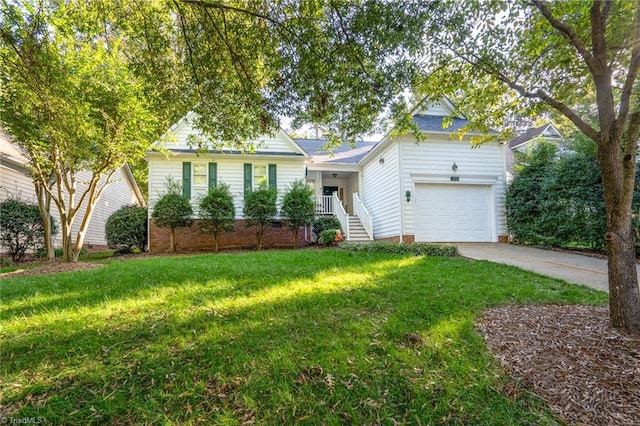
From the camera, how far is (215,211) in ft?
35.6

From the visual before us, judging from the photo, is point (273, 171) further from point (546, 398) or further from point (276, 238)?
point (546, 398)

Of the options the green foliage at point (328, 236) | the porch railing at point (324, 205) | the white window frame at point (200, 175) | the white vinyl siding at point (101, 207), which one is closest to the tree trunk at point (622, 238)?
the green foliage at point (328, 236)

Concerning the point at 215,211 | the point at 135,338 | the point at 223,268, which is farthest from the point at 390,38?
the point at 215,211

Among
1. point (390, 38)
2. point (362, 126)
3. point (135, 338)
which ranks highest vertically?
point (390, 38)

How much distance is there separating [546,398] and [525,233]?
9434mm

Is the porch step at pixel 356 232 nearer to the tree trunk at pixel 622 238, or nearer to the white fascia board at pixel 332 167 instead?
the white fascia board at pixel 332 167

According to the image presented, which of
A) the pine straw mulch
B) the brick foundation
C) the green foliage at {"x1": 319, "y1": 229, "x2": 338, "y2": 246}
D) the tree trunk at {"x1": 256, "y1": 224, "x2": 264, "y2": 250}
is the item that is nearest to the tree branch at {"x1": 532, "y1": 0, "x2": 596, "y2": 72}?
the pine straw mulch

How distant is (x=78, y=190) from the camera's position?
14453 millimetres

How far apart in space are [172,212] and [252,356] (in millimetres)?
9260

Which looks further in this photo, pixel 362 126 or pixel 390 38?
pixel 362 126

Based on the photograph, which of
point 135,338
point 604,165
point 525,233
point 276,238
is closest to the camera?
point 135,338

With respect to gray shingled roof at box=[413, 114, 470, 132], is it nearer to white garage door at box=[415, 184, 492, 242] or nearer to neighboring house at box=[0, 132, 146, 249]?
white garage door at box=[415, 184, 492, 242]

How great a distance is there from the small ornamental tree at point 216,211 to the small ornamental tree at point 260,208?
0.62 metres

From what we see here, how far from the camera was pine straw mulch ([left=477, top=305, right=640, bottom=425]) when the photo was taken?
7.49 feet
